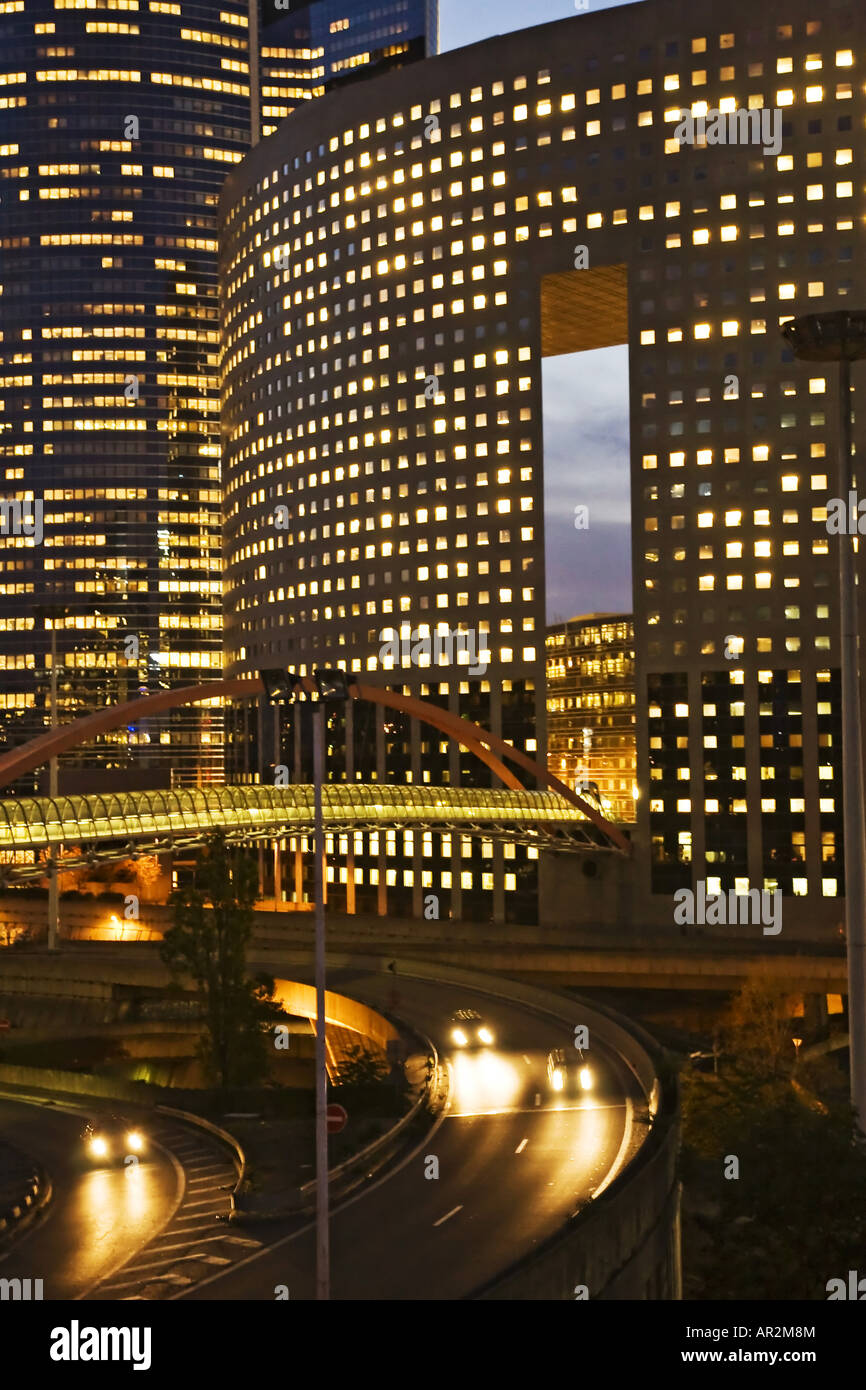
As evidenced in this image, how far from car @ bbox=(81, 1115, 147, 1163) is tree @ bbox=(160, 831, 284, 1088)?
4.13 m

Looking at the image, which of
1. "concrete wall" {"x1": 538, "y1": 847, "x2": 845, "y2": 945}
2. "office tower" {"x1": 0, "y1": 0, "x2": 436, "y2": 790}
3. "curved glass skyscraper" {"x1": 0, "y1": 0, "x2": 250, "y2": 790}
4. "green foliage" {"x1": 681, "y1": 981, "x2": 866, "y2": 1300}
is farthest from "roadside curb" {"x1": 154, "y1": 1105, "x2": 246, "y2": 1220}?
"curved glass skyscraper" {"x1": 0, "y1": 0, "x2": 250, "y2": 790}

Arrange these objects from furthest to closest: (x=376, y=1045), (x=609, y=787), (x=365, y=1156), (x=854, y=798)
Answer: (x=609, y=787)
(x=376, y=1045)
(x=365, y=1156)
(x=854, y=798)

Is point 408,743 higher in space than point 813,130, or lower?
lower

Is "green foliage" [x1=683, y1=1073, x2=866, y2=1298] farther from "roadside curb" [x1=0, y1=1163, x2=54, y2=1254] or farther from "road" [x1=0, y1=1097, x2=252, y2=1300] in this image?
"roadside curb" [x1=0, y1=1163, x2=54, y2=1254]

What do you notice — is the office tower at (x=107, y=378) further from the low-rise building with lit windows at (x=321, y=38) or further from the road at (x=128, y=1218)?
the road at (x=128, y=1218)

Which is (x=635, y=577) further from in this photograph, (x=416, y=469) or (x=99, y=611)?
(x=99, y=611)

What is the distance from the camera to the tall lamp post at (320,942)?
70.9ft

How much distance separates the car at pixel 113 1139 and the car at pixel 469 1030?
11.8 m

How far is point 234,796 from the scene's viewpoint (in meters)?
64.4

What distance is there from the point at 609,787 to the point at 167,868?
5032 centimetres

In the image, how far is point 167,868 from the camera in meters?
126

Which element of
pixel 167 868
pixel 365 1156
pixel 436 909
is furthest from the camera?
pixel 167 868

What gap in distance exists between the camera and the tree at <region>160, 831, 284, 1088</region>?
151 feet
